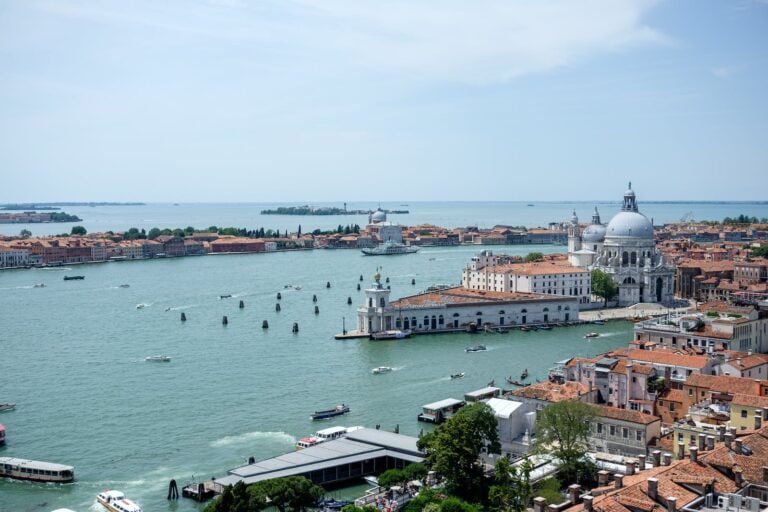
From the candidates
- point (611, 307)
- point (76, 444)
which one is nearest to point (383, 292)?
point (611, 307)

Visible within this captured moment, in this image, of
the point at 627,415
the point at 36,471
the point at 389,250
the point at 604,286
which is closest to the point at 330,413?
the point at 36,471

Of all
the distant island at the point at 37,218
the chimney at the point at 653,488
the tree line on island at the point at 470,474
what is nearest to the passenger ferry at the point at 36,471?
the tree line on island at the point at 470,474

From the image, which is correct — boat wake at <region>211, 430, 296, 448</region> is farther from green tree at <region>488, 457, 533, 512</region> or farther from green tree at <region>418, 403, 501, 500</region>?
green tree at <region>488, 457, 533, 512</region>

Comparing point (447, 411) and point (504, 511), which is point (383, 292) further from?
point (504, 511)

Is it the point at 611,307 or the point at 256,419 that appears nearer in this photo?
the point at 256,419

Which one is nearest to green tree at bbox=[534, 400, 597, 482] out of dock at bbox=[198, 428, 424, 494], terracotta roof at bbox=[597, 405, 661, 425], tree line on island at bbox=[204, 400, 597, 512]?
tree line on island at bbox=[204, 400, 597, 512]

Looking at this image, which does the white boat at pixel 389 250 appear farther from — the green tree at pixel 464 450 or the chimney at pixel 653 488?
the chimney at pixel 653 488

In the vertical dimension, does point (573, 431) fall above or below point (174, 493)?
above
